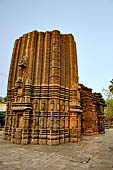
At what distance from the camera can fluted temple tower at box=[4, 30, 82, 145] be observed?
9727 mm

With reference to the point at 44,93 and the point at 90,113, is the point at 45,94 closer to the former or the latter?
the point at 44,93

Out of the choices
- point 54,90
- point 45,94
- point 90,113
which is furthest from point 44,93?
point 90,113

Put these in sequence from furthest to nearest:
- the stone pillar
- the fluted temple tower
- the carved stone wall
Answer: the carved stone wall < the fluted temple tower < the stone pillar

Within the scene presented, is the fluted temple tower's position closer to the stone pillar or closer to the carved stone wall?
the stone pillar

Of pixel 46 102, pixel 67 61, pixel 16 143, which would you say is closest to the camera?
pixel 16 143

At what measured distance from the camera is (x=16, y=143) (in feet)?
30.9

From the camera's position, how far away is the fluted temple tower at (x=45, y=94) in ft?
31.9

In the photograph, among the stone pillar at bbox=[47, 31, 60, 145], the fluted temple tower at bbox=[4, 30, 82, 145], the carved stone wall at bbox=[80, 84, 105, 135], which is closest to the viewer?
the stone pillar at bbox=[47, 31, 60, 145]

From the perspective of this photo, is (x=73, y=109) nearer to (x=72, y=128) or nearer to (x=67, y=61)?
(x=72, y=128)

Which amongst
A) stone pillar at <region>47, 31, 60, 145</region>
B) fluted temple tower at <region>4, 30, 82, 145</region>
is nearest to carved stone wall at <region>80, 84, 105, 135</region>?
fluted temple tower at <region>4, 30, 82, 145</region>

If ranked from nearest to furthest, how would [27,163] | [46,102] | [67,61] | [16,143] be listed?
[27,163], [16,143], [46,102], [67,61]

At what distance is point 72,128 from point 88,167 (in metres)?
5.44

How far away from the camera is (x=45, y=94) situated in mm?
10594

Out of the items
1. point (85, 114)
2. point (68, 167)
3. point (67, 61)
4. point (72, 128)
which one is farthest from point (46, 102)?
point (85, 114)
